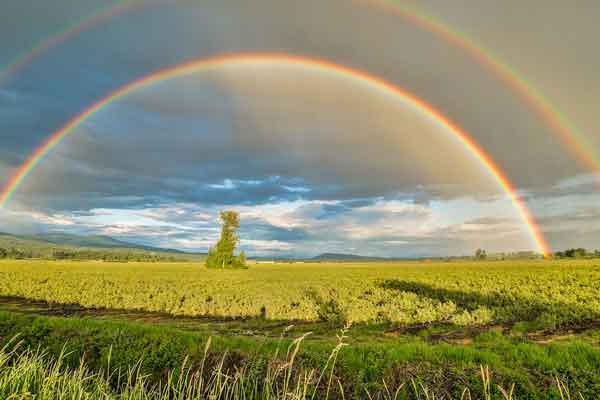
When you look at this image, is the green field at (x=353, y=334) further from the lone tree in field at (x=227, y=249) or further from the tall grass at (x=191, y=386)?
the lone tree in field at (x=227, y=249)

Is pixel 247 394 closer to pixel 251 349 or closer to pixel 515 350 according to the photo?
pixel 251 349

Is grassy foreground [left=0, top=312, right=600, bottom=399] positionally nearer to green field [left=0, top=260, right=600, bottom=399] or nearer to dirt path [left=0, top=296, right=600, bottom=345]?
green field [left=0, top=260, right=600, bottom=399]

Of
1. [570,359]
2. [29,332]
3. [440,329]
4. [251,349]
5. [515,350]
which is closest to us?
[570,359]

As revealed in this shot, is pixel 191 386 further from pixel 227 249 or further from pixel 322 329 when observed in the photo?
pixel 227 249

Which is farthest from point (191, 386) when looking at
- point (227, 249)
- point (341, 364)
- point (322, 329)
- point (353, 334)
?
point (227, 249)

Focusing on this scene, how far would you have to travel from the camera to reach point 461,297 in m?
32.3

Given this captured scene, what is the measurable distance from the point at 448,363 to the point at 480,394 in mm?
961

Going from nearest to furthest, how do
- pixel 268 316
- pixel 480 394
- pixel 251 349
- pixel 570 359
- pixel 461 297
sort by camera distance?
pixel 480 394, pixel 570 359, pixel 251 349, pixel 268 316, pixel 461 297

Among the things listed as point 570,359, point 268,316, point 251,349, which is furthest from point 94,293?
point 570,359

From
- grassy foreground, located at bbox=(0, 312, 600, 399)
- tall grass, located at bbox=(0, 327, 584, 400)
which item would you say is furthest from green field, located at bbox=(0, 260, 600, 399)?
tall grass, located at bbox=(0, 327, 584, 400)

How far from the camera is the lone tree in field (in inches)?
4151

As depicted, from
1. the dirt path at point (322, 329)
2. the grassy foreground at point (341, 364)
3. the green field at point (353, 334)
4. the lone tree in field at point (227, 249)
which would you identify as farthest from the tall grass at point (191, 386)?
the lone tree in field at point (227, 249)

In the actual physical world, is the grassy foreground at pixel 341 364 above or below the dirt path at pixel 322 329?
above

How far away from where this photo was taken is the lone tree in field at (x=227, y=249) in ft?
346
